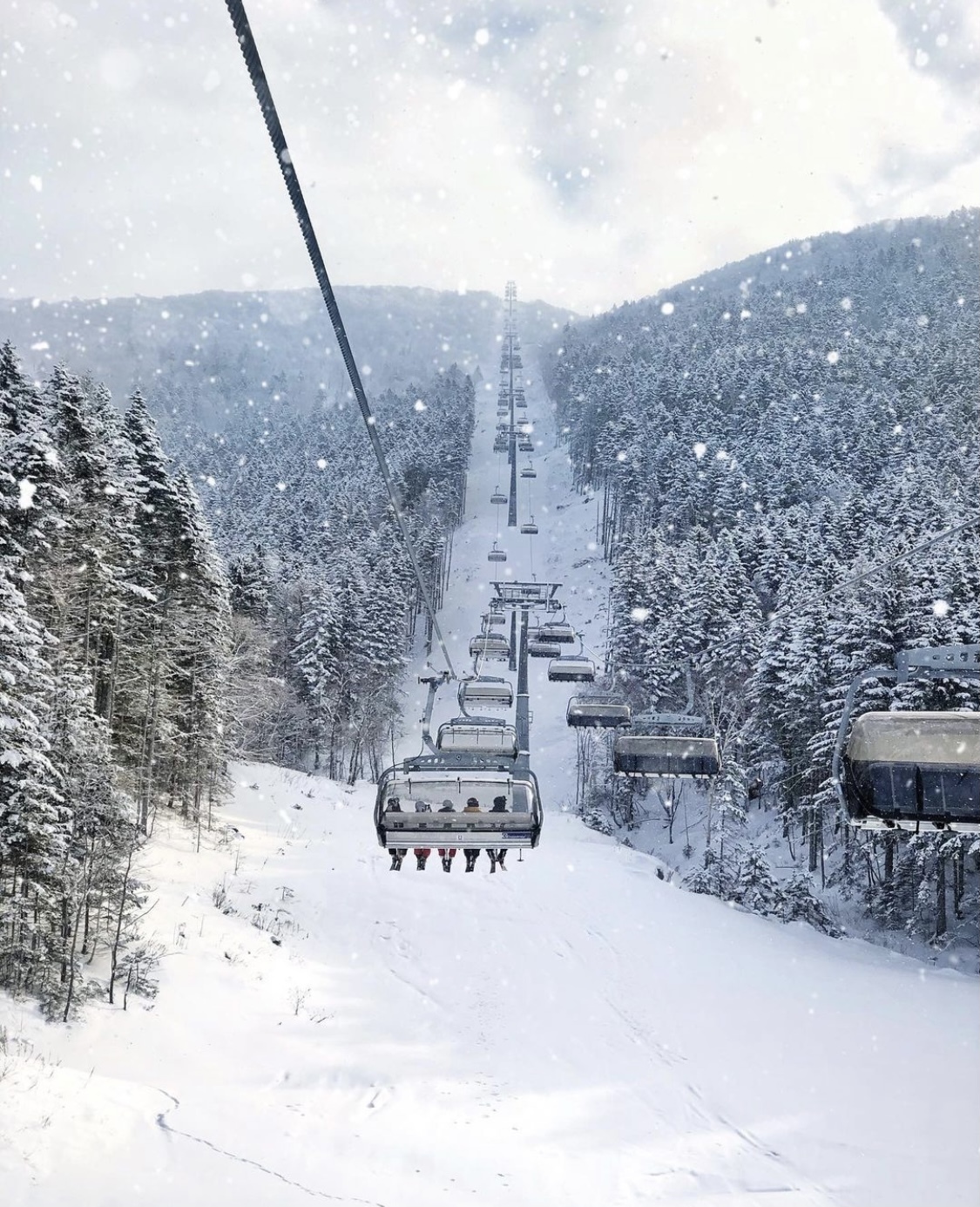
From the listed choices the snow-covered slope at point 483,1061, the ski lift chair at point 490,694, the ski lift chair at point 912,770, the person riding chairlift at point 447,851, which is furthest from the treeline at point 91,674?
the ski lift chair at point 912,770

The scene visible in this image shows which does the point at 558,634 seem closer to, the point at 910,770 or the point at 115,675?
the point at 115,675

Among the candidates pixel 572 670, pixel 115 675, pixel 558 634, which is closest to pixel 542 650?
pixel 558 634

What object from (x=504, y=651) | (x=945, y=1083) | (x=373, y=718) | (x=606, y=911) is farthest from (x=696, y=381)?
(x=945, y=1083)

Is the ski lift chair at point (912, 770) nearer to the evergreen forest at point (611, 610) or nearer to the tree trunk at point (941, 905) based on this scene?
the evergreen forest at point (611, 610)

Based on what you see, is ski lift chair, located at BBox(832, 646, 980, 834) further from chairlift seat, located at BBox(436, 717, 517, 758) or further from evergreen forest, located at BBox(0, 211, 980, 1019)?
chairlift seat, located at BBox(436, 717, 517, 758)

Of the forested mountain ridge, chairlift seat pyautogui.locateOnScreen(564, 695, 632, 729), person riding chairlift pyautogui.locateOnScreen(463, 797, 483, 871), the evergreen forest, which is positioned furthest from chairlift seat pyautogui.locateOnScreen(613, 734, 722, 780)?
the forested mountain ridge
